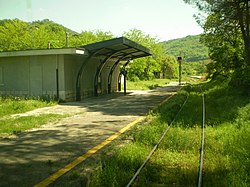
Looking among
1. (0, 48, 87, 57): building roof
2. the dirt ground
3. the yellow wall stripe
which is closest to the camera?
the yellow wall stripe

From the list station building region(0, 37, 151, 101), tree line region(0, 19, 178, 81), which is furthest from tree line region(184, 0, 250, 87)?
tree line region(0, 19, 178, 81)

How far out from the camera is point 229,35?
89.1 ft

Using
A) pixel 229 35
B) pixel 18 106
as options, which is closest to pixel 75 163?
pixel 18 106

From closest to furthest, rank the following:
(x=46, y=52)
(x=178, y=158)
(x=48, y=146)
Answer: (x=178, y=158)
(x=48, y=146)
(x=46, y=52)

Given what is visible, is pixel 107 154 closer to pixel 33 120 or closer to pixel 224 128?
pixel 224 128

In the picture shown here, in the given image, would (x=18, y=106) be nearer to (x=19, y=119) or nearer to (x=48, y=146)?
(x=19, y=119)

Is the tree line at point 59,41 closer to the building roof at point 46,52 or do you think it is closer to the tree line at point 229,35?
the tree line at point 229,35

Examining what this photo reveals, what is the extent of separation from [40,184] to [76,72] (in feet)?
51.4

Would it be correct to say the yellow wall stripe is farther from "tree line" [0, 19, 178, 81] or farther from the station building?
"tree line" [0, 19, 178, 81]

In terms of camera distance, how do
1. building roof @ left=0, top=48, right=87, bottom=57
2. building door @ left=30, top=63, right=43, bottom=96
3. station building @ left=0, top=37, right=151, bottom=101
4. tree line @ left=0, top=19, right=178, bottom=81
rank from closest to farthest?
building roof @ left=0, top=48, right=87, bottom=57 < station building @ left=0, top=37, right=151, bottom=101 < building door @ left=30, top=63, right=43, bottom=96 < tree line @ left=0, top=19, right=178, bottom=81

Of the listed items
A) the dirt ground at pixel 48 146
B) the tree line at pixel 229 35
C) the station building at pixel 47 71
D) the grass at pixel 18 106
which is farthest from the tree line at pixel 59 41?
the dirt ground at pixel 48 146

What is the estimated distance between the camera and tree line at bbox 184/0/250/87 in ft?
65.3

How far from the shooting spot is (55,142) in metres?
8.27

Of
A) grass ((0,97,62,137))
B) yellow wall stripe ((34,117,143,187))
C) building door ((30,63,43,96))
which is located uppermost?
building door ((30,63,43,96))
